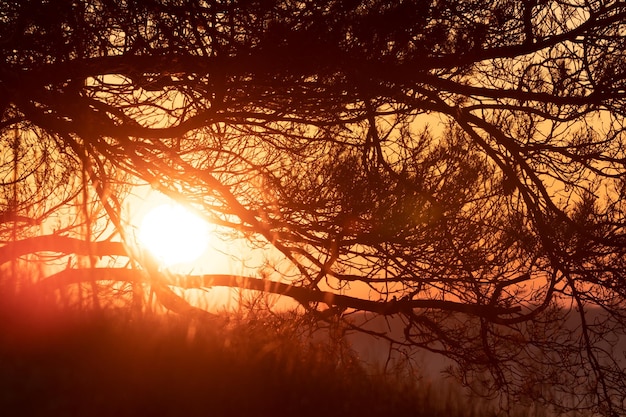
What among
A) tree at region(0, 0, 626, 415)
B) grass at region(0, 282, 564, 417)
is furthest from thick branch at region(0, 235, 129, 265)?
grass at region(0, 282, 564, 417)

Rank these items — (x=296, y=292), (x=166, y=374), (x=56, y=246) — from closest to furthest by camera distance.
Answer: (x=166, y=374) < (x=296, y=292) < (x=56, y=246)

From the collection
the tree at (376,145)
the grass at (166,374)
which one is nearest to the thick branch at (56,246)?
the tree at (376,145)

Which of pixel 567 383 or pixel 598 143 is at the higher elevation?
pixel 598 143

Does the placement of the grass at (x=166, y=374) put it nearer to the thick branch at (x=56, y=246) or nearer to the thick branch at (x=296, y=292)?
the thick branch at (x=296, y=292)

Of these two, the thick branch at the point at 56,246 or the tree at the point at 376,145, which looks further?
the thick branch at the point at 56,246

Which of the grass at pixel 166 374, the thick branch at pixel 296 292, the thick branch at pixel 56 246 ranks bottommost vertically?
the grass at pixel 166 374

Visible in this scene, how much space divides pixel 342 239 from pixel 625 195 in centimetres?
231

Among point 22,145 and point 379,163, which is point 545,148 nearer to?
point 379,163

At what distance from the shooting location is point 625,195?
6.44 m

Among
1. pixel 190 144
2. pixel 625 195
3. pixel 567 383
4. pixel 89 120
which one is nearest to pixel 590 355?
pixel 567 383

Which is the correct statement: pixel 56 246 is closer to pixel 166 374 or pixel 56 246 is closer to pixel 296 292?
pixel 296 292

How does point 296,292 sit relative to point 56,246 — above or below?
below

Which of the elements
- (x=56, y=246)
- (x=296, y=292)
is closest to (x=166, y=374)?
(x=296, y=292)

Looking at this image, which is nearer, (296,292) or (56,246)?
(296,292)
